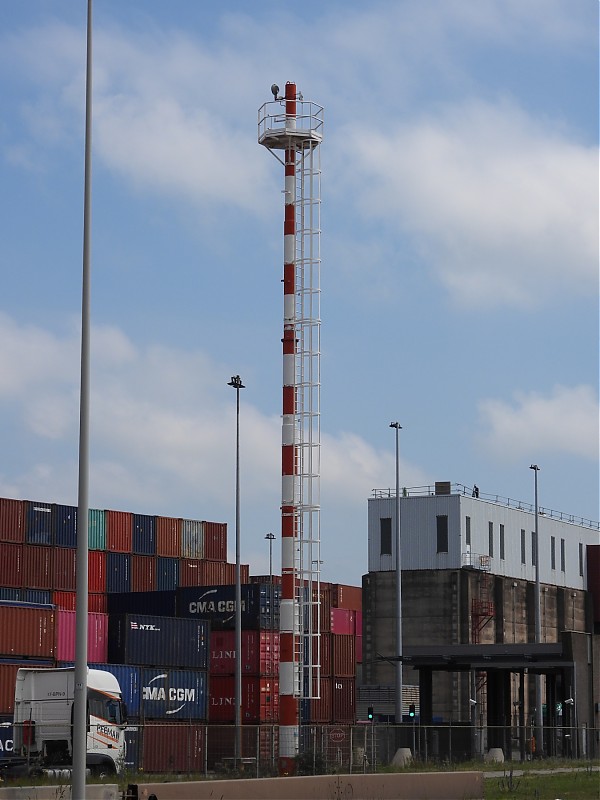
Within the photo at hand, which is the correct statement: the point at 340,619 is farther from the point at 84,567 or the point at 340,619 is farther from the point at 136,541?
the point at 84,567

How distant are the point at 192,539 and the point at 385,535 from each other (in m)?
17.7

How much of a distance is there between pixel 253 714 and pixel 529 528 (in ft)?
137

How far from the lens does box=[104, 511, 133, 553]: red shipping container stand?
2756 inches

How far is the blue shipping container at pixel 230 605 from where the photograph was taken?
5897 centimetres

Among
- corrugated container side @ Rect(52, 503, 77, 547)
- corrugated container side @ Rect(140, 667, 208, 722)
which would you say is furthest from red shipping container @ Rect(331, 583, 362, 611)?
corrugated container side @ Rect(140, 667, 208, 722)

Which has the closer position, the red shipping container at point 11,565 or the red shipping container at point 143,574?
the red shipping container at point 11,565

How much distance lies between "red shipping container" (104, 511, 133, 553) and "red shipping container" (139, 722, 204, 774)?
1279 inches

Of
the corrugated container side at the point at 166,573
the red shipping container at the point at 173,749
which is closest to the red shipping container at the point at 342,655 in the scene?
the corrugated container side at the point at 166,573

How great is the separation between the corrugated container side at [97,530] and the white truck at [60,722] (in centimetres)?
3051

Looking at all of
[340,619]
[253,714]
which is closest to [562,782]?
[253,714]

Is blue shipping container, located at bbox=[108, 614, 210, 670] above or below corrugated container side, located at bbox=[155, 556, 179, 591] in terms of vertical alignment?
below

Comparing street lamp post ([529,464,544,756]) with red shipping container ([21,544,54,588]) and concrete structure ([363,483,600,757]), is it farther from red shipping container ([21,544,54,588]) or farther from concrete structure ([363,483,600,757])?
red shipping container ([21,544,54,588])

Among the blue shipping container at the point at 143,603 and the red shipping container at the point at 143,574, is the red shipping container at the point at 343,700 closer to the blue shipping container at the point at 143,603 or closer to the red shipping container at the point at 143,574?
the blue shipping container at the point at 143,603

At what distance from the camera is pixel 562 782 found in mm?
36531
